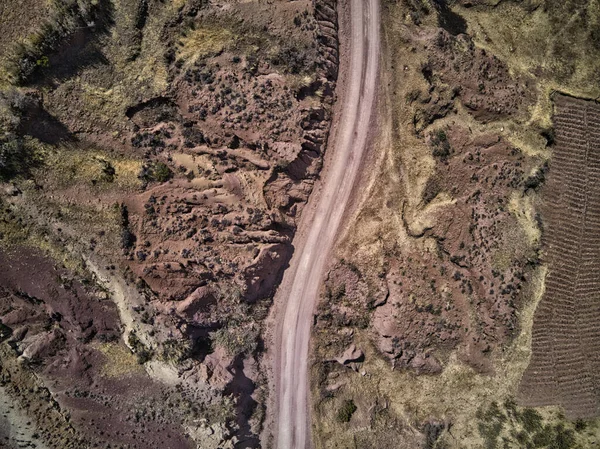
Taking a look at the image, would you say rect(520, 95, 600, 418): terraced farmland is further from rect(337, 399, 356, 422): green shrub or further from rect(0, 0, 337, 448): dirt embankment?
rect(0, 0, 337, 448): dirt embankment

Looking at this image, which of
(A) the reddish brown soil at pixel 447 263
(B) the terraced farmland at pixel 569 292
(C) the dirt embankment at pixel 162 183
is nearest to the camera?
(C) the dirt embankment at pixel 162 183

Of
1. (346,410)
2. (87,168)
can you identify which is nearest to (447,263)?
(346,410)

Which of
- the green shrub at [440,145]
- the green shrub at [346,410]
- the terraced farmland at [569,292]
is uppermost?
the green shrub at [440,145]

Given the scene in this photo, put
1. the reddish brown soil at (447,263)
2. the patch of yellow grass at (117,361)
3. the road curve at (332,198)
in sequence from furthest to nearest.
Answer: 1. the road curve at (332,198)
2. the reddish brown soil at (447,263)
3. the patch of yellow grass at (117,361)

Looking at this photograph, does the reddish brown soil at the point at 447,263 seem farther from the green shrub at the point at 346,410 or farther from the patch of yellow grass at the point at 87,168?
the patch of yellow grass at the point at 87,168

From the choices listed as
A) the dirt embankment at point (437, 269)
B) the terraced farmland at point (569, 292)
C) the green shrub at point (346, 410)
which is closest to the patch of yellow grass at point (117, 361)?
the dirt embankment at point (437, 269)

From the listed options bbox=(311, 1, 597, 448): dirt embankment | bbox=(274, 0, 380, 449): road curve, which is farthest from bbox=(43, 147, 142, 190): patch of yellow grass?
bbox=(311, 1, 597, 448): dirt embankment
